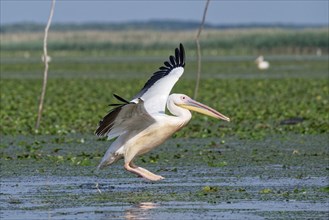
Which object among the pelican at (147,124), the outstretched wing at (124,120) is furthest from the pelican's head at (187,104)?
the outstretched wing at (124,120)

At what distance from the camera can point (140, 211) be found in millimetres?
10352

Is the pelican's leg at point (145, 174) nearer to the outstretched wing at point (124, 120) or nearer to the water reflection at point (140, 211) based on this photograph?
the outstretched wing at point (124, 120)

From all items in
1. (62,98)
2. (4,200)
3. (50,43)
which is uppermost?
(4,200)

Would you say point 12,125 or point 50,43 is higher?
point 12,125

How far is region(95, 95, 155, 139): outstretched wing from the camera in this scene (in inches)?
460

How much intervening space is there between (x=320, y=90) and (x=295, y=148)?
571 inches

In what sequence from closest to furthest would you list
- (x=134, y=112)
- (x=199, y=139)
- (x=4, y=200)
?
(x=4, y=200)
(x=134, y=112)
(x=199, y=139)

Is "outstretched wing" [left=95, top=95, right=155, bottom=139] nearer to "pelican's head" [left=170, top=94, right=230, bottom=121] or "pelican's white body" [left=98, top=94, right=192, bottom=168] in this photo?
A: "pelican's white body" [left=98, top=94, right=192, bottom=168]

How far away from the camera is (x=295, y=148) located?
1605 cm

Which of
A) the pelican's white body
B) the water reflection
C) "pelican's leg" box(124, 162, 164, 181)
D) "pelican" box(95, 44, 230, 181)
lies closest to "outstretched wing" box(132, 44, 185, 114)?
"pelican" box(95, 44, 230, 181)

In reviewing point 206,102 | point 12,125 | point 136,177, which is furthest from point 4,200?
point 206,102

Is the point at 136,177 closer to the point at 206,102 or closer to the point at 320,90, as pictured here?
the point at 206,102

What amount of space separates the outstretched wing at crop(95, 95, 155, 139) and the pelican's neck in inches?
10.6

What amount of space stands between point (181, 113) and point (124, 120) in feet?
2.18
